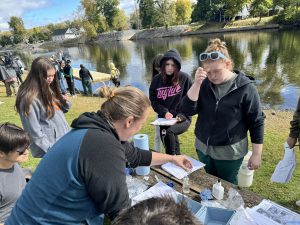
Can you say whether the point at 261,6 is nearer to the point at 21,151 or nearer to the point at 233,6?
the point at 233,6

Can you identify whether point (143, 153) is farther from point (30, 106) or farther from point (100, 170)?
point (30, 106)

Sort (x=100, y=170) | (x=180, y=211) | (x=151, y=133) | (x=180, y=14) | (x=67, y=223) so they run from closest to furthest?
(x=180, y=211), (x=100, y=170), (x=67, y=223), (x=151, y=133), (x=180, y=14)

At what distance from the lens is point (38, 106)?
2932 mm

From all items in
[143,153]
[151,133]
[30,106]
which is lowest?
[151,133]

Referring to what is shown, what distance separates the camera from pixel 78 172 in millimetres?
1275

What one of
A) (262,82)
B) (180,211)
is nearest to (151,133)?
(180,211)

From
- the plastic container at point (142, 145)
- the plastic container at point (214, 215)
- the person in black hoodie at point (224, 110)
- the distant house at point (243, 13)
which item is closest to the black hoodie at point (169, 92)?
Answer: the person in black hoodie at point (224, 110)

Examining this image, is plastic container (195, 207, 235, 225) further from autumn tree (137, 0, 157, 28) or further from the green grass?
autumn tree (137, 0, 157, 28)

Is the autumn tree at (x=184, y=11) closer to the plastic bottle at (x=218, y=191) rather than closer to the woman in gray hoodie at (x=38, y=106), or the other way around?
the woman in gray hoodie at (x=38, y=106)

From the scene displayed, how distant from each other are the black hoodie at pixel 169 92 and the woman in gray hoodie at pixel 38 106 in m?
1.50

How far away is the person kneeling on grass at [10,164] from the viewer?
222cm

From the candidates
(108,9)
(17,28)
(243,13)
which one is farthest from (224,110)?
(17,28)

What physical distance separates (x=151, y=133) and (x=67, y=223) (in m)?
4.85

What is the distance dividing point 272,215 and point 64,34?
92.0 metres
